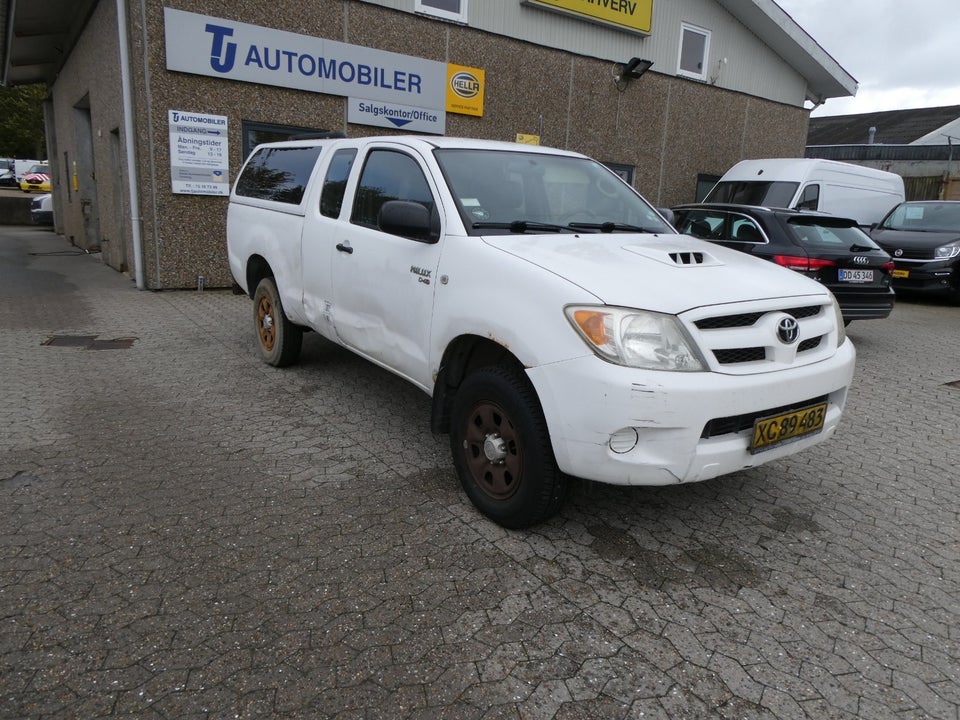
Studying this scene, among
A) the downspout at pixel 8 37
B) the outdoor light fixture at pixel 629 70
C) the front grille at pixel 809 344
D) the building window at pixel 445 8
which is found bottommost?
the front grille at pixel 809 344

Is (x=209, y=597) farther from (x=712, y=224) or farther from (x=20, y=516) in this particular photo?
(x=712, y=224)

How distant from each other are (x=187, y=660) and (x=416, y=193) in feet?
→ 8.95

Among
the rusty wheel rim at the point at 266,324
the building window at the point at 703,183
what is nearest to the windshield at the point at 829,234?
the rusty wheel rim at the point at 266,324

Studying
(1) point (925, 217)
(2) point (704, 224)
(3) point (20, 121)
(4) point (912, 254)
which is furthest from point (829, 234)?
(3) point (20, 121)

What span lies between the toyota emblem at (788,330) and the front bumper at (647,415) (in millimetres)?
173

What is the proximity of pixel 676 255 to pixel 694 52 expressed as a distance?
14282 millimetres

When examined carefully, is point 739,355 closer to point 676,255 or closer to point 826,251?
point 676,255

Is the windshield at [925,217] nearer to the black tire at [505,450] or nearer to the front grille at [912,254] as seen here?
the front grille at [912,254]

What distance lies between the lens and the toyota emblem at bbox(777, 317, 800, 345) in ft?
10.3

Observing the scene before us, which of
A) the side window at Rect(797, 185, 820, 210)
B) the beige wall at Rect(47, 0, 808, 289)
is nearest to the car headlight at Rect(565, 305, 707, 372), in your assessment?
the beige wall at Rect(47, 0, 808, 289)

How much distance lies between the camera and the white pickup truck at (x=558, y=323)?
2865mm

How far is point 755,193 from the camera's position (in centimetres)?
1342

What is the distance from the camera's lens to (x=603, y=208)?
14.2 feet

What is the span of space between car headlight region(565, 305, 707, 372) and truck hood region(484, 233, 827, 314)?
0.17 ft
